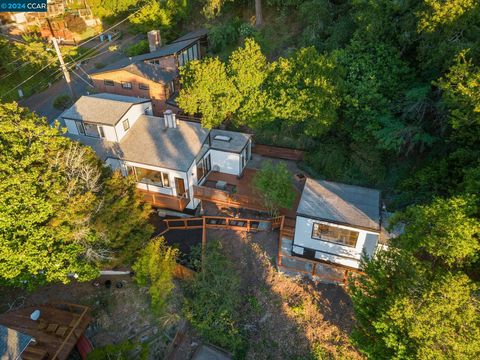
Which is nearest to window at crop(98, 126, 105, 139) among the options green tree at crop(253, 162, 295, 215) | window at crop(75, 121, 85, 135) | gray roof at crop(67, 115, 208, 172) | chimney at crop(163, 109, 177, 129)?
gray roof at crop(67, 115, 208, 172)

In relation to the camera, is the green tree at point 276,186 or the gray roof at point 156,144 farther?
the gray roof at point 156,144

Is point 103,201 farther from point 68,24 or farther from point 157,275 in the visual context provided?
point 68,24

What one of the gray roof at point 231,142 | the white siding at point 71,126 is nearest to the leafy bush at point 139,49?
the white siding at point 71,126

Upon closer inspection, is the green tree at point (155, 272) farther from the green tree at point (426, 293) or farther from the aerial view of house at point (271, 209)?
the green tree at point (426, 293)

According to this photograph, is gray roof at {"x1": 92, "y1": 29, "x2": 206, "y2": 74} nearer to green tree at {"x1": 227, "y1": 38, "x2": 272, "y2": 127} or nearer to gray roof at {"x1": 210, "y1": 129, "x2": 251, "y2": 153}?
green tree at {"x1": 227, "y1": 38, "x2": 272, "y2": 127}

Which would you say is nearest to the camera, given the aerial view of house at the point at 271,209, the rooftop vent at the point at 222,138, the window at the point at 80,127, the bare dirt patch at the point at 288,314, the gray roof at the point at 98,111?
the aerial view of house at the point at 271,209
